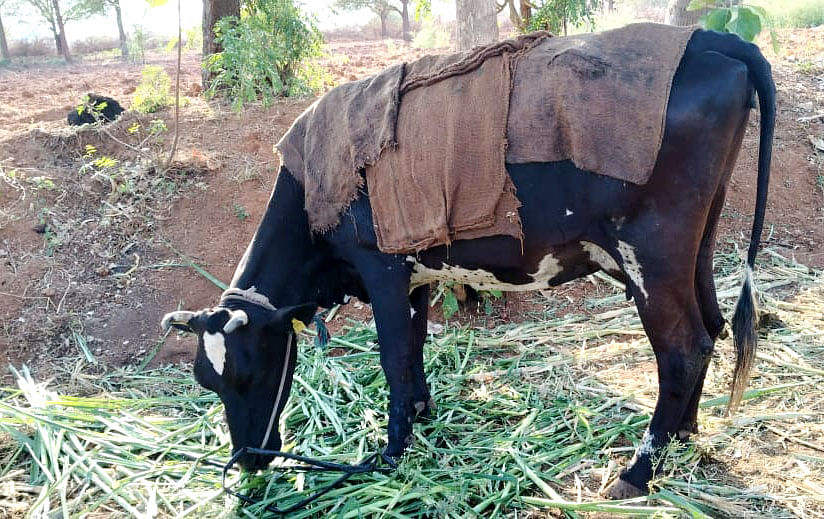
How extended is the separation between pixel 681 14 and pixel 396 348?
7283mm

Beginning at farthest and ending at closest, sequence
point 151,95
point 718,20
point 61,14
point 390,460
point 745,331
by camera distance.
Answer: point 61,14, point 151,95, point 718,20, point 390,460, point 745,331

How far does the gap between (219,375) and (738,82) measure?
2792 mm

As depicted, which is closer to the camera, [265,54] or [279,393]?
[279,393]

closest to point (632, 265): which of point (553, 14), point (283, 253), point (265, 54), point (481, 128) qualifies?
point (481, 128)

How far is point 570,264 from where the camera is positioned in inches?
133

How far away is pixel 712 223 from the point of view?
3.27 meters

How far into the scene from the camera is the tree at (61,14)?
2656cm

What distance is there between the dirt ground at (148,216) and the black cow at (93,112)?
0.27 metres

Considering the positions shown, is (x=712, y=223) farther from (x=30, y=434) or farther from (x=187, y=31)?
(x=187, y=31)

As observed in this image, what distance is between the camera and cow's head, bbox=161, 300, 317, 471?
133 inches

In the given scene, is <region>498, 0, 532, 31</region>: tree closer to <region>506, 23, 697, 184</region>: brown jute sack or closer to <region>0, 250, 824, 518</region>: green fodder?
<region>0, 250, 824, 518</region>: green fodder

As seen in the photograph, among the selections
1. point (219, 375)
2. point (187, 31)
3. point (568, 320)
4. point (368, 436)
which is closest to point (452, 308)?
point (568, 320)

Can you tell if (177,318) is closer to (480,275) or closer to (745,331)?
(480,275)

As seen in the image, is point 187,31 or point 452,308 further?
point 187,31
